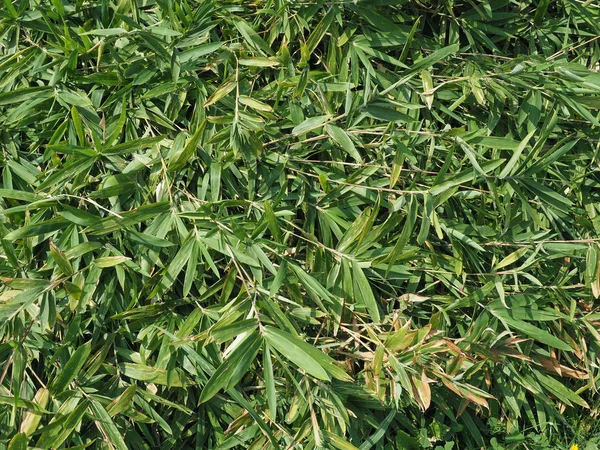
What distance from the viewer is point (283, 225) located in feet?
5.50

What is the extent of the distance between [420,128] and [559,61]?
38 cm

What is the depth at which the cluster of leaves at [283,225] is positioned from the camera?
5.05 feet

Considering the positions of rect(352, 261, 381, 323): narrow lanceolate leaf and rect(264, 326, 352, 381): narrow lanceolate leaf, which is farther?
rect(352, 261, 381, 323): narrow lanceolate leaf

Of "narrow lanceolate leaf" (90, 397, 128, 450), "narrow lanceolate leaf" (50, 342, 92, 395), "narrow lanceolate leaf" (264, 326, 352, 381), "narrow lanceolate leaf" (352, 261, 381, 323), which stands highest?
"narrow lanceolate leaf" (264, 326, 352, 381)

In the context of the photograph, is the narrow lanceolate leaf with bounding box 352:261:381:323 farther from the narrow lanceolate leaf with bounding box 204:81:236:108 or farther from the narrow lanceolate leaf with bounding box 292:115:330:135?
the narrow lanceolate leaf with bounding box 204:81:236:108

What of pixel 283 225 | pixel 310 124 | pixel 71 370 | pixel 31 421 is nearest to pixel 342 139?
pixel 310 124

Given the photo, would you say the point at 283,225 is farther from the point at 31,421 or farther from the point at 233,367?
the point at 31,421

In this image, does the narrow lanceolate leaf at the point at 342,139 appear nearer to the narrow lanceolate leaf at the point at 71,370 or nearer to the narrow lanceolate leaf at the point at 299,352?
the narrow lanceolate leaf at the point at 299,352

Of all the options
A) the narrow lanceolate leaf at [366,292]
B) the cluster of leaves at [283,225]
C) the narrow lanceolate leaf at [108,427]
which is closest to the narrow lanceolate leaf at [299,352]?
the cluster of leaves at [283,225]

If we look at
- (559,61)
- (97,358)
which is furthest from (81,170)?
(559,61)

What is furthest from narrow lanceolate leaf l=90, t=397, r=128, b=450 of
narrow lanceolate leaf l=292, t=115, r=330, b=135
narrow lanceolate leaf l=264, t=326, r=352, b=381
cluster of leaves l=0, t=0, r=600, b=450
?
narrow lanceolate leaf l=292, t=115, r=330, b=135

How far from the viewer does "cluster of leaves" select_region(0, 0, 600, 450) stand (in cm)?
154

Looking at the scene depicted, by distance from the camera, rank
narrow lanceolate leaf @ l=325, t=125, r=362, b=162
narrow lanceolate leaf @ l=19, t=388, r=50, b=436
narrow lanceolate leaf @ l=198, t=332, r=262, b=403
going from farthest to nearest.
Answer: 1. narrow lanceolate leaf @ l=325, t=125, r=362, b=162
2. narrow lanceolate leaf @ l=19, t=388, r=50, b=436
3. narrow lanceolate leaf @ l=198, t=332, r=262, b=403

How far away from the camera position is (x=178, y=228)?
60.9 inches
